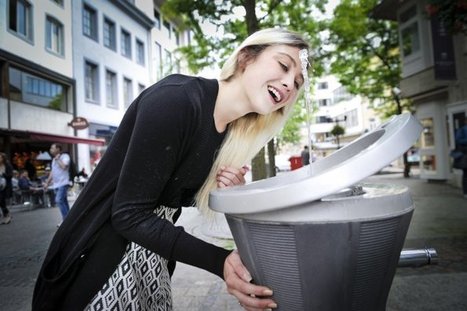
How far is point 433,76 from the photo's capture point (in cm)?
999

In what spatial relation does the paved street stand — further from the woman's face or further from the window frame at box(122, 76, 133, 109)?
the woman's face

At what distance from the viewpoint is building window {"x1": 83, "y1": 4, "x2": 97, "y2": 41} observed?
1.62 m

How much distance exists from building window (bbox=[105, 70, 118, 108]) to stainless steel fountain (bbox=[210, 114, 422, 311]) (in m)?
1.41

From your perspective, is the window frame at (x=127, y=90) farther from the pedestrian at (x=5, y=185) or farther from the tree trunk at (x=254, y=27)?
the tree trunk at (x=254, y=27)

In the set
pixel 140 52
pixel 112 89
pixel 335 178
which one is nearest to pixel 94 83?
pixel 112 89

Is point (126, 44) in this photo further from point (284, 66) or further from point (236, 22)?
point (236, 22)

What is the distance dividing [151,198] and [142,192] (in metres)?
0.03

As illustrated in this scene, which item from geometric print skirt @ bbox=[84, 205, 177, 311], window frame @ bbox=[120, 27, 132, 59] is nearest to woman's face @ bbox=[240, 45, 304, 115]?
geometric print skirt @ bbox=[84, 205, 177, 311]

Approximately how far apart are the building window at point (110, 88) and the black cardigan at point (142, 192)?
1.02 meters

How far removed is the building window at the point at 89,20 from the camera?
1.62m

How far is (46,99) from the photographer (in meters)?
1.89

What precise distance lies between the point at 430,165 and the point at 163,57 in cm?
1133

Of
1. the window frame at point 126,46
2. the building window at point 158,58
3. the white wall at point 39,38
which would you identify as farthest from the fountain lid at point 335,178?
the building window at point 158,58

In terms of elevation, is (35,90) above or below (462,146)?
above
